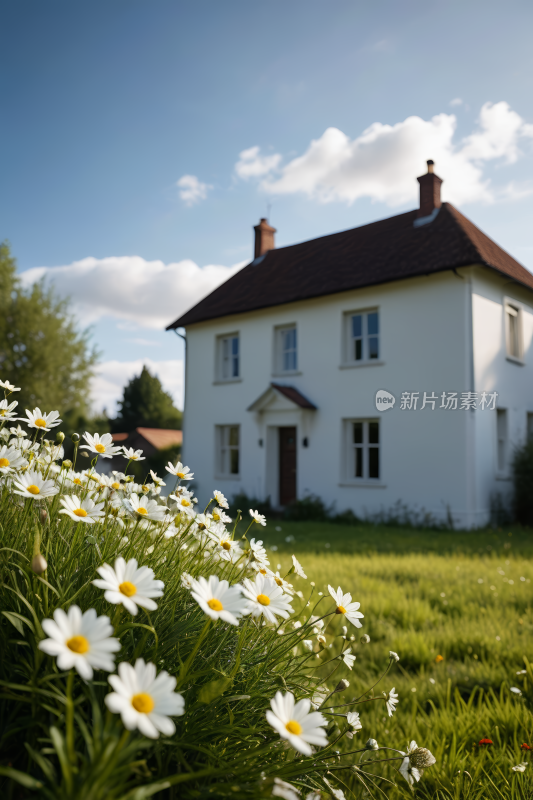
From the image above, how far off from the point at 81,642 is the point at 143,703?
0.53ft

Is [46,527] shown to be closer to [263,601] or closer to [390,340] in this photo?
[263,601]

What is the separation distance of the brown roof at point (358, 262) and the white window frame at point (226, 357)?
0.91 metres

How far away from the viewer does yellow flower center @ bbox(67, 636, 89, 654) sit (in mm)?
1034

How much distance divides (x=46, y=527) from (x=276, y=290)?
636 inches

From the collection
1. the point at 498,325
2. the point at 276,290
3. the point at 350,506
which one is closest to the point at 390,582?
the point at 350,506

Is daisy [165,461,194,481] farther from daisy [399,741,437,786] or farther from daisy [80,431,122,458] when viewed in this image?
daisy [399,741,437,786]

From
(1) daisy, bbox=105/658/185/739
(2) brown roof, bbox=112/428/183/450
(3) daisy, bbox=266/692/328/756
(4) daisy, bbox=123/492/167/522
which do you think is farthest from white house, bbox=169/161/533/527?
(1) daisy, bbox=105/658/185/739

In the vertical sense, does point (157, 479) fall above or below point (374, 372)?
below

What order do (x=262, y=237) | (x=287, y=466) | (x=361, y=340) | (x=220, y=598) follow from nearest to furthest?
(x=220, y=598) → (x=361, y=340) → (x=287, y=466) → (x=262, y=237)

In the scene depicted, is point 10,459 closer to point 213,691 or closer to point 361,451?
point 213,691

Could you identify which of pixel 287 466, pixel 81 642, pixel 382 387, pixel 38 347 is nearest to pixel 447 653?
pixel 81 642

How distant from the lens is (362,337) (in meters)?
15.4

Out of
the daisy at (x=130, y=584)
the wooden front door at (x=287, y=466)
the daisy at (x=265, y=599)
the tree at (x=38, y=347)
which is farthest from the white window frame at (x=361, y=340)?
the tree at (x=38, y=347)

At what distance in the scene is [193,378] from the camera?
19.5 metres
